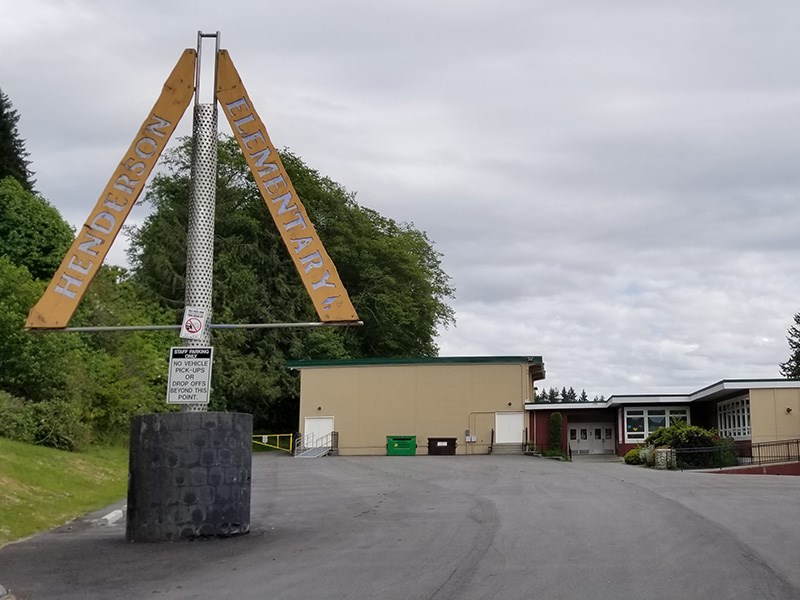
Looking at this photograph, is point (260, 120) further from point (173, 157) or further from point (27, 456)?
point (173, 157)

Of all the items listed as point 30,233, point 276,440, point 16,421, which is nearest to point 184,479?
point 16,421

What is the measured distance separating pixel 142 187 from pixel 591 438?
132ft

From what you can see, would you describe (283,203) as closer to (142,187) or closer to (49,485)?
(142,187)

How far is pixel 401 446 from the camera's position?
148 ft

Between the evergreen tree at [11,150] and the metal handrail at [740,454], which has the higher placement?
the evergreen tree at [11,150]

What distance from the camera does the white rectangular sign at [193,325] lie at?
13898 mm

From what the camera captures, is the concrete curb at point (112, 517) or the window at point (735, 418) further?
the window at point (735, 418)

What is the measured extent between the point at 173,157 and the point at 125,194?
41566mm

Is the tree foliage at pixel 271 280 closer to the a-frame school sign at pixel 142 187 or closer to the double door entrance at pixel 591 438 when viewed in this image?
the double door entrance at pixel 591 438

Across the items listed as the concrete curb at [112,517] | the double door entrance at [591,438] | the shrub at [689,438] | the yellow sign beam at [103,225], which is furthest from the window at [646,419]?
the yellow sign beam at [103,225]

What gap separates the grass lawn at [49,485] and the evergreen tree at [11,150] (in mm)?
22045

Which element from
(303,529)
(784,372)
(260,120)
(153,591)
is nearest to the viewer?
(153,591)

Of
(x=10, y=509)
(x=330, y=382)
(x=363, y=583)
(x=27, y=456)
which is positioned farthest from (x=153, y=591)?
(x=330, y=382)

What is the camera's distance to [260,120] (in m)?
15.2
